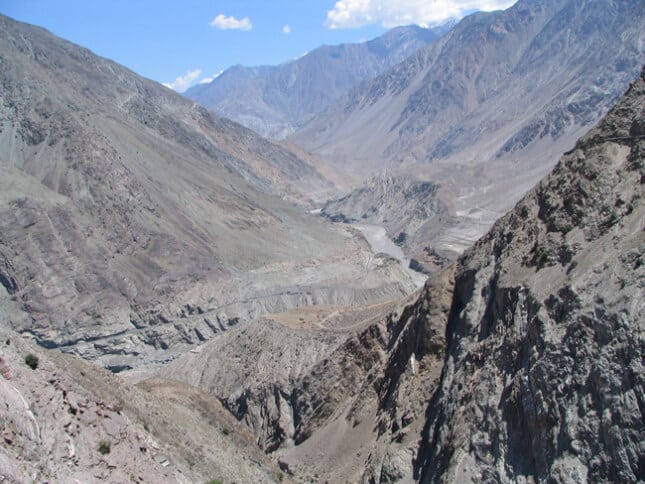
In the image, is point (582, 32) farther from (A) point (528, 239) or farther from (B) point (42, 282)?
(A) point (528, 239)

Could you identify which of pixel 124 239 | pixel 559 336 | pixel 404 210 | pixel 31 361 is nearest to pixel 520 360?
pixel 559 336

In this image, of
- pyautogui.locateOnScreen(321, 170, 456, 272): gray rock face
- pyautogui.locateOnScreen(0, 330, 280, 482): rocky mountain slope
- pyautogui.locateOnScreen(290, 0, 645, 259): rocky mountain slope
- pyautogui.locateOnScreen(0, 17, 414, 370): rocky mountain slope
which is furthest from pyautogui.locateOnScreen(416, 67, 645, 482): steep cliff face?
pyautogui.locateOnScreen(290, 0, 645, 259): rocky mountain slope

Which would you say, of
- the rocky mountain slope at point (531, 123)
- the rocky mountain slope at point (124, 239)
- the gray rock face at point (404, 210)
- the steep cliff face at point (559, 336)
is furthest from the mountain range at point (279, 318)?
the rocky mountain slope at point (531, 123)

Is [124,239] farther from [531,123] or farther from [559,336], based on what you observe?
[531,123]

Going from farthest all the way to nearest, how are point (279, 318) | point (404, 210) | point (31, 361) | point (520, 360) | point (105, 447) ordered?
1. point (404, 210)
2. point (279, 318)
3. point (520, 360)
4. point (31, 361)
5. point (105, 447)

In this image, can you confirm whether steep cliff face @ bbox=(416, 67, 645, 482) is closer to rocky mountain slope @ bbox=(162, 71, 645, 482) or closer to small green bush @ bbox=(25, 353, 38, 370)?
rocky mountain slope @ bbox=(162, 71, 645, 482)
